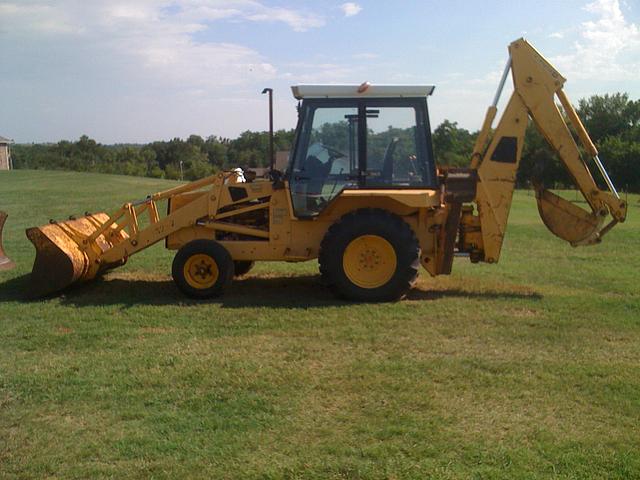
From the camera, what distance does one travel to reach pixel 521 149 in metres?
8.70

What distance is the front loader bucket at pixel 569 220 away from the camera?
873 centimetres

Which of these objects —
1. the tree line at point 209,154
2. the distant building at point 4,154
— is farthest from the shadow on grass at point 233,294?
the distant building at point 4,154

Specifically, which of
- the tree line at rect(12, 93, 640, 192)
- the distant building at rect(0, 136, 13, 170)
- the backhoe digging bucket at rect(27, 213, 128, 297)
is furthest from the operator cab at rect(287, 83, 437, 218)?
the distant building at rect(0, 136, 13, 170)

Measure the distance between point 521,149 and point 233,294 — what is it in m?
3.94

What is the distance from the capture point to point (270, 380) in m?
5.70

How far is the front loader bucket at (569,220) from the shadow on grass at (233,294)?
0.86m

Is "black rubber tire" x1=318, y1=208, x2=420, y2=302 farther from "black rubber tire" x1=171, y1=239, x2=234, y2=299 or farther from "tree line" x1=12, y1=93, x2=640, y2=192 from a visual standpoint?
"tree line" x1=12, y1=93, x2=640, y2=192

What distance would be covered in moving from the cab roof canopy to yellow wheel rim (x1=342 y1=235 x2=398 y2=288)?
1721mm

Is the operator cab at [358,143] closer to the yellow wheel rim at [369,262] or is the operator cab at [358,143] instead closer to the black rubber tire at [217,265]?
the yellow wheel rim at [369,262]

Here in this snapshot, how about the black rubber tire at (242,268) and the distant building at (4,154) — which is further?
the distant building at (4,154)

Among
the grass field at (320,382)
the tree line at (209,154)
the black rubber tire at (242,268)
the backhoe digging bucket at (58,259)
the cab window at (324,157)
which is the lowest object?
the grass field at (320,382)

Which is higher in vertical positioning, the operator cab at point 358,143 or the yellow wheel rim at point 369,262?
the operator cab at point 358,143

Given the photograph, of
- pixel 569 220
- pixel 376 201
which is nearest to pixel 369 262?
pixel 376 201

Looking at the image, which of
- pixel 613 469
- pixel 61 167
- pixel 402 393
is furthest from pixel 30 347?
pixel 61 167
